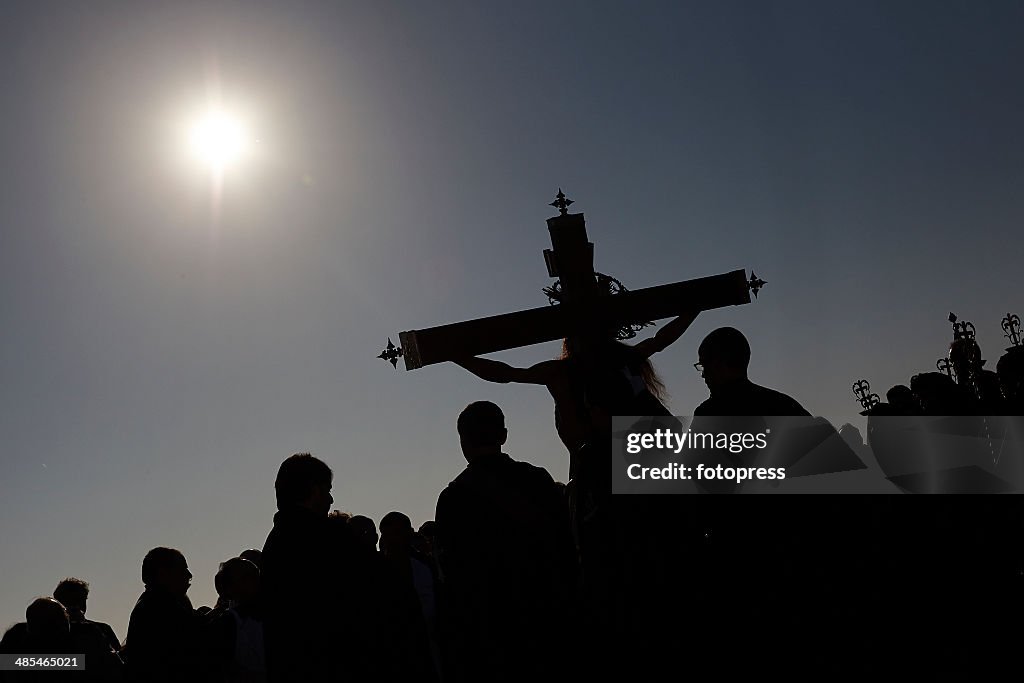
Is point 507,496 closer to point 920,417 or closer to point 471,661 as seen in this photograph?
point 471,661

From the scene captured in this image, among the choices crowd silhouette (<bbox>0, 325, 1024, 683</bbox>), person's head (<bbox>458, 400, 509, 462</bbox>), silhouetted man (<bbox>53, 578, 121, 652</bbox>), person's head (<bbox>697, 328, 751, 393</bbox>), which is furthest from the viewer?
silhouetted man (<bbox>53, 578, 121, 652</bbox>)

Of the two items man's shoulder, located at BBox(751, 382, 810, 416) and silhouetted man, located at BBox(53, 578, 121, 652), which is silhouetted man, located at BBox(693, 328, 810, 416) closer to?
man's shoulder, located at BBox(751, 382, 810, 416)

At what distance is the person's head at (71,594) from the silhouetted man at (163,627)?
1.73 meters

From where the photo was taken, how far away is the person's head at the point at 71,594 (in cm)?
630

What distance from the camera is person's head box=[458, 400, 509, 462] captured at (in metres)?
4.44

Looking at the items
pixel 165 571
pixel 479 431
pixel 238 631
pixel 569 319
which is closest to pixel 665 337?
pixel 569 319

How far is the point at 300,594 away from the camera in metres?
4.01

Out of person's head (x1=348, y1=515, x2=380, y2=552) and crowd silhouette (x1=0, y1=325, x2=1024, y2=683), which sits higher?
person's head (x1=348, y1=515, x2=380, y2=552)

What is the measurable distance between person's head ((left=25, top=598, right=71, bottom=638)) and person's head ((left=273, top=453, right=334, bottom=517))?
2557mm

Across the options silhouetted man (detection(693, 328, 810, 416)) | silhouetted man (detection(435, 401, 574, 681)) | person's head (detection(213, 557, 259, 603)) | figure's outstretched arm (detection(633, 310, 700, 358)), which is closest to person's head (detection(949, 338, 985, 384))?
figure's outstretched arm (detection(633, 310, 700, 358))

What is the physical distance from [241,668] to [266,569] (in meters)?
1.52

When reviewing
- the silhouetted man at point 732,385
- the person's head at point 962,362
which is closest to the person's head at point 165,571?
the silhouetted man at point 732,385

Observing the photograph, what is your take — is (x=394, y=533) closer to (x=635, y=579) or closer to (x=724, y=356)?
(x=635, y=579)

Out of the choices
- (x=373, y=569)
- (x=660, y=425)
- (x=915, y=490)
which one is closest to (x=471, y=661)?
(x=373, y=569)
